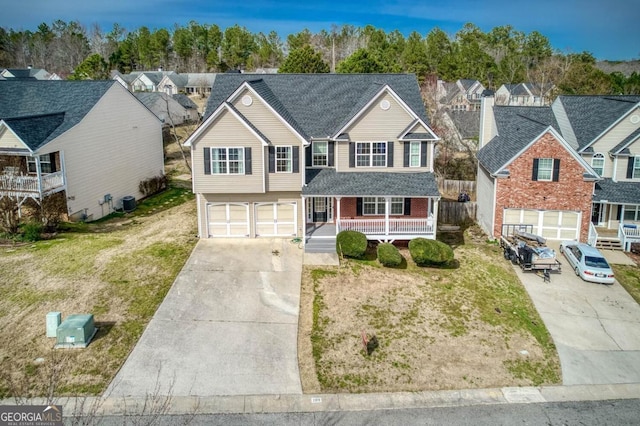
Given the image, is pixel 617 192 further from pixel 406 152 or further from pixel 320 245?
pixel 320 245

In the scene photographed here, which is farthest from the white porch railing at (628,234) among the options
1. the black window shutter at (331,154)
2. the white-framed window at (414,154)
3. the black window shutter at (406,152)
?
the black window shutter at (331,154)

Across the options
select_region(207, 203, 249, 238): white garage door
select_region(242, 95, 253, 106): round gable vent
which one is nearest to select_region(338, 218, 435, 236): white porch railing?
select_region(207, 203, 249, 238): white garage door

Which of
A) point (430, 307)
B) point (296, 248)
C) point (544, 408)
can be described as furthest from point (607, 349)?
point (296, 248)

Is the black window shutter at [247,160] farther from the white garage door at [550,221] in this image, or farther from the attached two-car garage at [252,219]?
the white garage door at [550,221]

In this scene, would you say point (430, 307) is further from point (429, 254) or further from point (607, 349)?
point (607, 349)

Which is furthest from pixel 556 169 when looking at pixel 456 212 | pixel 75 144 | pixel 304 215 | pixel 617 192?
pixel 75 144

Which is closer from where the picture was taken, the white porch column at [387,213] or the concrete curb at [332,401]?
the concrete curb at [332,401]
